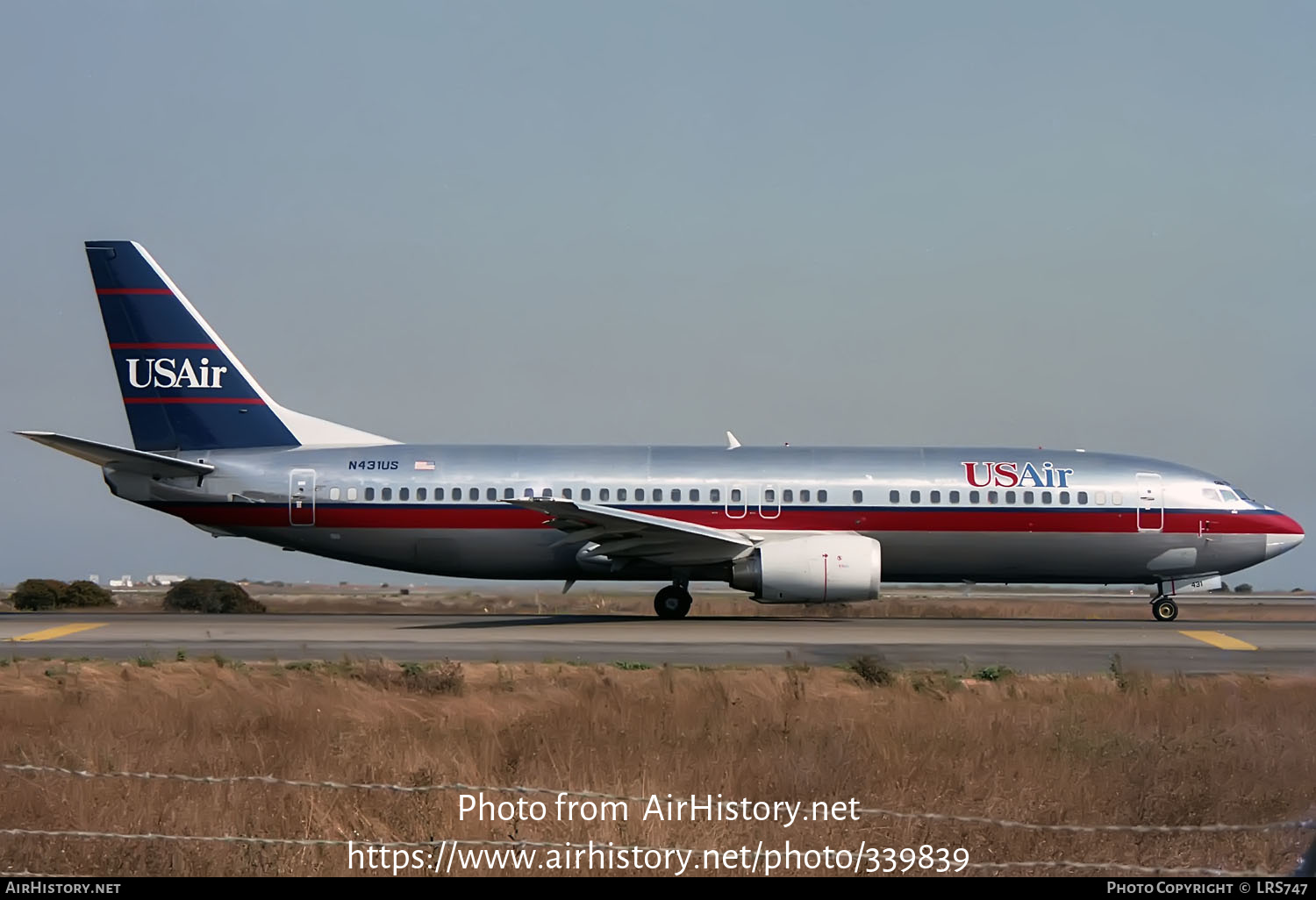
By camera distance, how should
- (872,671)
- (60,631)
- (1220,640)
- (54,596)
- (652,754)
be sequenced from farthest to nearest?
(54,596), (60,631), (1220,640), (872,671), (652,754)

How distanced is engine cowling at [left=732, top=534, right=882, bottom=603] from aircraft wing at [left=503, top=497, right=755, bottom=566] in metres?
1.04

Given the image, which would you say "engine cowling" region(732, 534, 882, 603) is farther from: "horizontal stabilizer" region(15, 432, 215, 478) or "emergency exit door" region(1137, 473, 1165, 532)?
"horizontal stabilizer" region(15, 432, 215, 478)

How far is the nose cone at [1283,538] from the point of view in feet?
96.4

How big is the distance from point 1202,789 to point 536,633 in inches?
588

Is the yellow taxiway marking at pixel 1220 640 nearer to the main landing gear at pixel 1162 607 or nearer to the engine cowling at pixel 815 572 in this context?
the main landing gear at pixel 1162 607

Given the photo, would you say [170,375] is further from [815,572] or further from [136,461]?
[815,572]

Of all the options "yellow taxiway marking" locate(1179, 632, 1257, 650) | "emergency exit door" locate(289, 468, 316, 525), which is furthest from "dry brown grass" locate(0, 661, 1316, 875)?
"emergency exit door" locate(289, 468, 316, 525)

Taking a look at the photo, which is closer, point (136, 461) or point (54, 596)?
point (136, 461)

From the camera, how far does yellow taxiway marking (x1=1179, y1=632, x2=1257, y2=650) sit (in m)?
22.2

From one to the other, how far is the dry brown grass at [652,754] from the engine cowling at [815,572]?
29.8 feet

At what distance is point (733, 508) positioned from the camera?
28.6 meters

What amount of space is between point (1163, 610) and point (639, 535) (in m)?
12.0

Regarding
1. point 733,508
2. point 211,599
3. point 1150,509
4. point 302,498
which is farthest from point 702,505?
point 211,599

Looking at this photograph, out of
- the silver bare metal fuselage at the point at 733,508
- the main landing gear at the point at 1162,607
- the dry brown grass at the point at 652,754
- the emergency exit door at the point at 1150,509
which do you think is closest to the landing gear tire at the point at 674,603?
the silver bare metal fuselage at the point at 733,508
